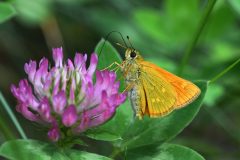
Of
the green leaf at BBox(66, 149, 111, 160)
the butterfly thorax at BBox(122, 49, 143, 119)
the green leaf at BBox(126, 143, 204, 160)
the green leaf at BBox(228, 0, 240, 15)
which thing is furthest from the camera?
the green leaf at BBox(228, 0, 240, 15)

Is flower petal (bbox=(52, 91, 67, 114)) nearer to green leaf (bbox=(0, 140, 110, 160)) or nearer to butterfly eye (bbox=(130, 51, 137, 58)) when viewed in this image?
green leaf (bbox=(0, 140, 110, 160))

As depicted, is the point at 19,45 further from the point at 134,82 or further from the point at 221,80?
the point at 134,82

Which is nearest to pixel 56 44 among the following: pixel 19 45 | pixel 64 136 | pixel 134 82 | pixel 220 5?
pixel 19 45

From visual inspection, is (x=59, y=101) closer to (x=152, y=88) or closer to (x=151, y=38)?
(x=152, y=88)

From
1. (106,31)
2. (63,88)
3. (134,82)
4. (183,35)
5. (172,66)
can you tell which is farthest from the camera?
(106,31)

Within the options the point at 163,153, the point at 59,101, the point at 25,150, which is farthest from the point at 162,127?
the point at 25,150

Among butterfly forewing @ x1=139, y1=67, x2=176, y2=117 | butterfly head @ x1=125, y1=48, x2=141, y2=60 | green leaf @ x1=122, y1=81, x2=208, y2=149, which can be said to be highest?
butterfly head @ x1=125, y1=48, x2=141, y2=60

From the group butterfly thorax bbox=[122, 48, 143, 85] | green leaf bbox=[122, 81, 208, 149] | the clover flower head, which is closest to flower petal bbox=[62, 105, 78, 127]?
the clover flower head
